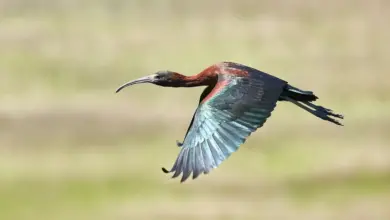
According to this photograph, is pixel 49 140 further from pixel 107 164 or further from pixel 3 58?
pixel 3 58

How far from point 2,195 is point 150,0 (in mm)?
13249

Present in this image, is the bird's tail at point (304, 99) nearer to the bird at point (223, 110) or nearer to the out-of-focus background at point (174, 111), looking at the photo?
the bird at point (223, 110)

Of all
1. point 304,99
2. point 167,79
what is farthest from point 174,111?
point 167,79

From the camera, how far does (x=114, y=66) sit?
79.0ft

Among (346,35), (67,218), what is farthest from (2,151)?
(346,35)

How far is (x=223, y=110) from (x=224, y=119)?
0.08 meters

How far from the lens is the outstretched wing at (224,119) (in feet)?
22.0

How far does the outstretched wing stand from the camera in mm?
6703

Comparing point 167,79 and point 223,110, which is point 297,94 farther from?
point 223,110

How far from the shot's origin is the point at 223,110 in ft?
23.5

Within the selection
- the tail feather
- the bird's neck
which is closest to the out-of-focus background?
the tail feather

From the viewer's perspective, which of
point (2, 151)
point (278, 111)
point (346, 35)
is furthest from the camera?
point (346, 35)

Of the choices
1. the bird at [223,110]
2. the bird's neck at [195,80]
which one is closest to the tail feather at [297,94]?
the bird at [223,110]

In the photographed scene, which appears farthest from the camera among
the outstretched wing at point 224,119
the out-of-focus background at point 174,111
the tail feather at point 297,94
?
the out-of-focus background at point 174,111
